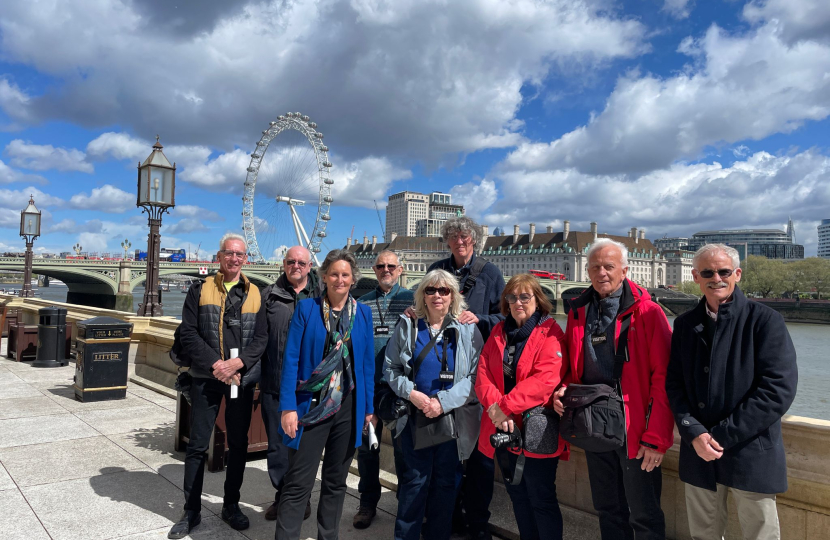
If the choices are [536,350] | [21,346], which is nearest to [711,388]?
[536,350]

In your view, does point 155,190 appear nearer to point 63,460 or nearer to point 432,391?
point 63,460

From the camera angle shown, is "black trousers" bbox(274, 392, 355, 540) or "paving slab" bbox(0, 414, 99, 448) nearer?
"black trousers" bbox(274, 392, 355, 540)

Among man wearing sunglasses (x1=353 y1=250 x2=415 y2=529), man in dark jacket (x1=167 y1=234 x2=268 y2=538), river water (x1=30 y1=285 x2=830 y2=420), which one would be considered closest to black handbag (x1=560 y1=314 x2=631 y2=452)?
man wearing sunglasses (x1=353 y1=250 x2=415 y2=529)

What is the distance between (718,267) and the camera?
2.71 metres

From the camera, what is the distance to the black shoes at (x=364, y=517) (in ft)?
12.5

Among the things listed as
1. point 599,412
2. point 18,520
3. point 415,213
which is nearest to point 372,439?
point 599,412

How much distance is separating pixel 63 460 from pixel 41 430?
1.25 metres

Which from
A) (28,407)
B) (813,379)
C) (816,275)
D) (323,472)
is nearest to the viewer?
(323,472)

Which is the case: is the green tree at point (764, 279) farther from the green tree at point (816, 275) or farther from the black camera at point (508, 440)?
the black camera at point (508, 440)

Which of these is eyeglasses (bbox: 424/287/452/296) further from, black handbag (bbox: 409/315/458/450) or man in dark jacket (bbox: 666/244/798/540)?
man in dark jacket (bbox: 666/244/798/540)

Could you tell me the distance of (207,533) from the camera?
3.65 meters

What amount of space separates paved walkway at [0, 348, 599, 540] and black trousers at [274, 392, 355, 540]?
56cm

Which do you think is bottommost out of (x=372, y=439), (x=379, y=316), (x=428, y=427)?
(x=372, y=439)

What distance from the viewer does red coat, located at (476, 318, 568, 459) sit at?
9.82 ft
